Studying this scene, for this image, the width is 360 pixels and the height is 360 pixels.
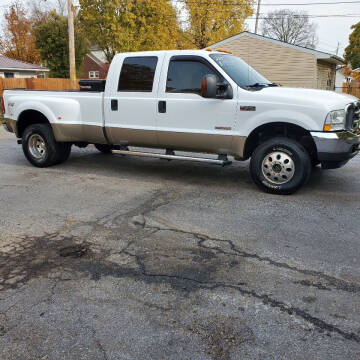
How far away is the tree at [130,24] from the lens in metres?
31.3

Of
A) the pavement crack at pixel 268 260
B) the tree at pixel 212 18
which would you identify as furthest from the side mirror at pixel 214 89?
the tree at pixel 212 18

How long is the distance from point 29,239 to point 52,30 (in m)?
34.2

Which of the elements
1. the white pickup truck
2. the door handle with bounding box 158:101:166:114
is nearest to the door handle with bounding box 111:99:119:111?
the white pickup truck

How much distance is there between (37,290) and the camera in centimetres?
319

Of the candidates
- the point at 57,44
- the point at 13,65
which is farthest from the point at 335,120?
the point at 57,44

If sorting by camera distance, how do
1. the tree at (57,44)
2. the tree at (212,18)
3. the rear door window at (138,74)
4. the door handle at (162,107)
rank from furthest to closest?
the tree at (57,44) → the tree at (212,18) → the rear door window at (138,74) → the door handle at (162,107)

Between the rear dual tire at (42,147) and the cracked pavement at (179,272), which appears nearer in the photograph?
the cracked pavement at (179,272)

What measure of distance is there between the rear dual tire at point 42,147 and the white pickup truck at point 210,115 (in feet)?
0.14

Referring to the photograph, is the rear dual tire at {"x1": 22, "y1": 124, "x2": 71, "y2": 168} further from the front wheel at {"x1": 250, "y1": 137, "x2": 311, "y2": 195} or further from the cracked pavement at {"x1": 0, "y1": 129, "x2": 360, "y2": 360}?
the front wheel at {"x1": 250, "y1": 137, "x2": 311, "y2": 195}

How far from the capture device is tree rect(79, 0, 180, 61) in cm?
3133

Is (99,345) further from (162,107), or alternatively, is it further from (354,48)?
(354,48)

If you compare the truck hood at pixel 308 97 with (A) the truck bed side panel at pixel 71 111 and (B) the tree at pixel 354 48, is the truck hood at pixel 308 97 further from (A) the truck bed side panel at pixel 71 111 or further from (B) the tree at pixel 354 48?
(B) the tree at pixel 354 48

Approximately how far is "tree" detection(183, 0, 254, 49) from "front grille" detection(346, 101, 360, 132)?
1147 inches

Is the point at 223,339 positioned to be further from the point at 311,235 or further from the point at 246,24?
the point at 246,24
